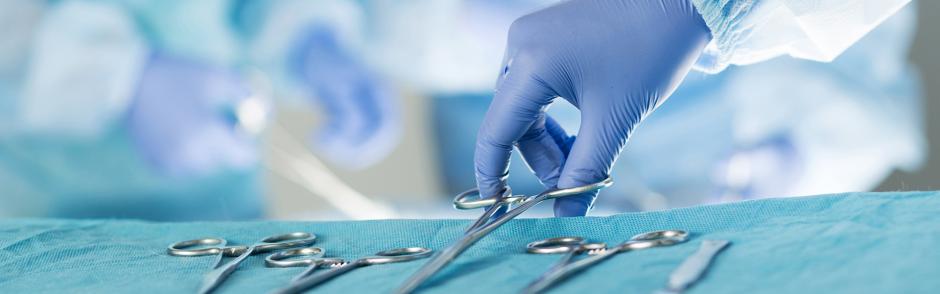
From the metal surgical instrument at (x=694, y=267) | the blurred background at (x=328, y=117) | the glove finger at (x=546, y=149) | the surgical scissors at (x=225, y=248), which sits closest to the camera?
the metal surgical instrument at (x=694, y=267)

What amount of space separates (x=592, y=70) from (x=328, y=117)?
5.84ft

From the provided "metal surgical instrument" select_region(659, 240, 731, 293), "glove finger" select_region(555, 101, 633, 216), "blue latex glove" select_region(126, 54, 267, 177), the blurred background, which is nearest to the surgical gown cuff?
"glove finger" select_region(555, 101, 633, 216)

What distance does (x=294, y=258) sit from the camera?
43.0 inches

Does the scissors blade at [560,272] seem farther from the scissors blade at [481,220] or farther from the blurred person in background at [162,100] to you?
the blurred person in background at [162,100]

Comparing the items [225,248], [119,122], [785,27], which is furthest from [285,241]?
[119,122]

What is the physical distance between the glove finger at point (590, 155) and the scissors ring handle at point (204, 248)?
0.43 metres

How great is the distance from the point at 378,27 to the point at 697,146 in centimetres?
107

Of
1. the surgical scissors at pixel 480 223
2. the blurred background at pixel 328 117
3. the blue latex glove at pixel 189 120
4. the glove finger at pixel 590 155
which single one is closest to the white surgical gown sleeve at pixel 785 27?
the glove finger at pixel 590 155

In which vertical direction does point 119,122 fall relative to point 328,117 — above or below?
above

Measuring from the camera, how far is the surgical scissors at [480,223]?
2.85ft

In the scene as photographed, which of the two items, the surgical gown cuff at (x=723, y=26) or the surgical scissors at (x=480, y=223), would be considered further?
the surgical gown cuff at (x=723, y=26)

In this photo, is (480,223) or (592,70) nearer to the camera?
(480,223)

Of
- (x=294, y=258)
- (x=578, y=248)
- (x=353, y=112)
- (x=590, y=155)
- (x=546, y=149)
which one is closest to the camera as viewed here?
(x=578, y=248)

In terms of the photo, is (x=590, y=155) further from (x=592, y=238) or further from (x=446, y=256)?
(x=446, y=256)
